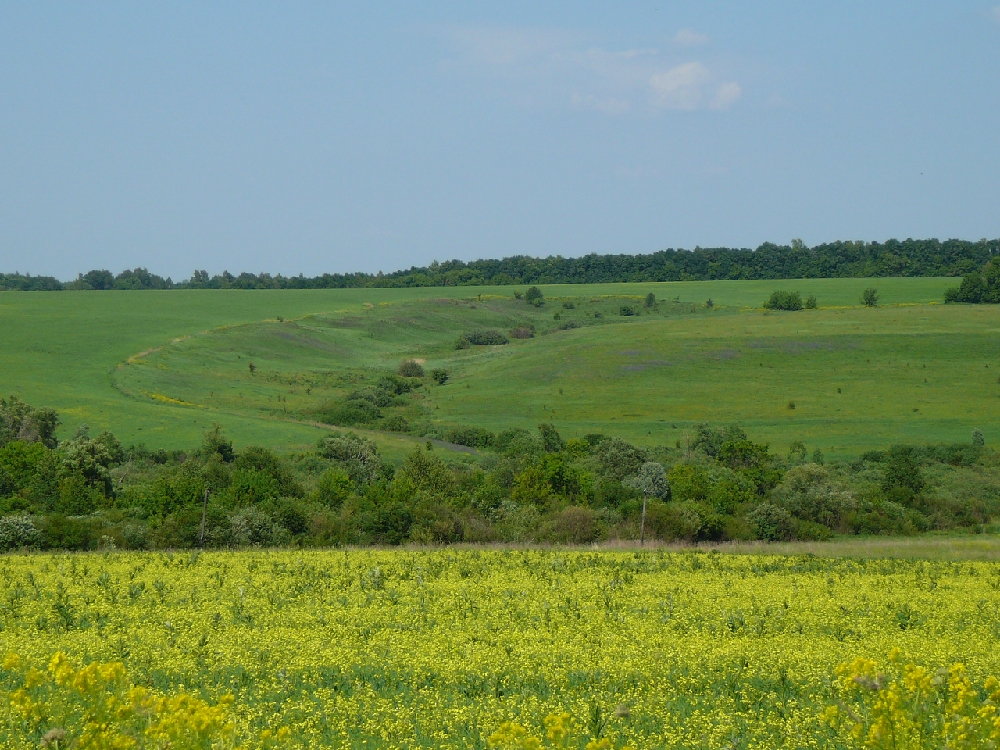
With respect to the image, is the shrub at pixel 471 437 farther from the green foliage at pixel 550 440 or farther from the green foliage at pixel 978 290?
the green foliage at pixel 978 290

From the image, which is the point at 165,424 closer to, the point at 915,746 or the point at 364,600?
the point at 364,600

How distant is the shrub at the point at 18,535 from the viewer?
31562 mm

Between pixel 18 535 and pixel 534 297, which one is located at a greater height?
pixel 534 297

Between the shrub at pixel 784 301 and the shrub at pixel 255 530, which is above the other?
the shrub at pixel 784 301

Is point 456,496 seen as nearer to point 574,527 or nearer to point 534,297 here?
point 574,527

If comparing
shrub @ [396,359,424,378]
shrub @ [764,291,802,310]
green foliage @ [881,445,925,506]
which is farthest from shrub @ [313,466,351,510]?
shrub @ [764,291,802,310]

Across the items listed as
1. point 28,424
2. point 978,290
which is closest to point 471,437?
point 28,424

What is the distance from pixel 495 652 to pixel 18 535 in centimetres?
2166

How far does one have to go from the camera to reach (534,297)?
549ft

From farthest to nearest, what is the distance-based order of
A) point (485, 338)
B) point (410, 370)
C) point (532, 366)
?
point (485, 338)
point (410, 370)
point (532, 366)

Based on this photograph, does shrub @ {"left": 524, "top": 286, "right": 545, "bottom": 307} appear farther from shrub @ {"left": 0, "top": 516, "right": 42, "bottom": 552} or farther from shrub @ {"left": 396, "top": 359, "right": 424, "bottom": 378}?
shrub @ {"left": 0, "top": 516, "right": 42, "bottom": 552}

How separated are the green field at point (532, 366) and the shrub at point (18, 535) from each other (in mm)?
35011

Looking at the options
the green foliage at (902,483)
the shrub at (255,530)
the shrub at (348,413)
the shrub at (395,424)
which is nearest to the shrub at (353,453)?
the shrub at (395,424)

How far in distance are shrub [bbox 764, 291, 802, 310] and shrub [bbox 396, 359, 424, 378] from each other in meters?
60.3
